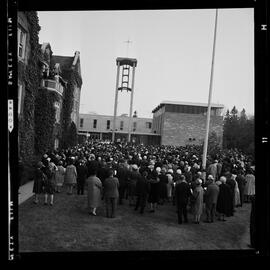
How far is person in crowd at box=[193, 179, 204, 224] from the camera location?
21.1ft

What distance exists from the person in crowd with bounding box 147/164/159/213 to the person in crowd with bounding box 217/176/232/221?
157 cm

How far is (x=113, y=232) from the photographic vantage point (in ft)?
18.0

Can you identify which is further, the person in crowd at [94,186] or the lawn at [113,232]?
the person in crowd at [94,186]

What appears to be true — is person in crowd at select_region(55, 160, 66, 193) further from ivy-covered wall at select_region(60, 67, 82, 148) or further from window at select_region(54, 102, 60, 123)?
window at select_region(54, 102, 60, 123)

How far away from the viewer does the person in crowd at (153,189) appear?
7192mm

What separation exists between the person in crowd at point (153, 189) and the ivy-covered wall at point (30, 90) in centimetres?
318

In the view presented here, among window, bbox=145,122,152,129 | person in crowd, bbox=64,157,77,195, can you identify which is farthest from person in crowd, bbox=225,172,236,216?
person in crowd, bbox=64,157,77,195

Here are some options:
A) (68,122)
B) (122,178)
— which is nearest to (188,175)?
(122,178)

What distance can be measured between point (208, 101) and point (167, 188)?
326cm

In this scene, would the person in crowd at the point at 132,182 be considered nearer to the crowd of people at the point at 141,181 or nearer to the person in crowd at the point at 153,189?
the crowd of people at the point at 141,181

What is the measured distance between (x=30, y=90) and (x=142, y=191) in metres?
3.82

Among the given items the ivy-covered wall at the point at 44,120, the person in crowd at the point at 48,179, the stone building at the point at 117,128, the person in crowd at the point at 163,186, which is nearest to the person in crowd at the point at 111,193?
the stone building at the point at 117,128

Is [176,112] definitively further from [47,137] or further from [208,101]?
[47,137]
